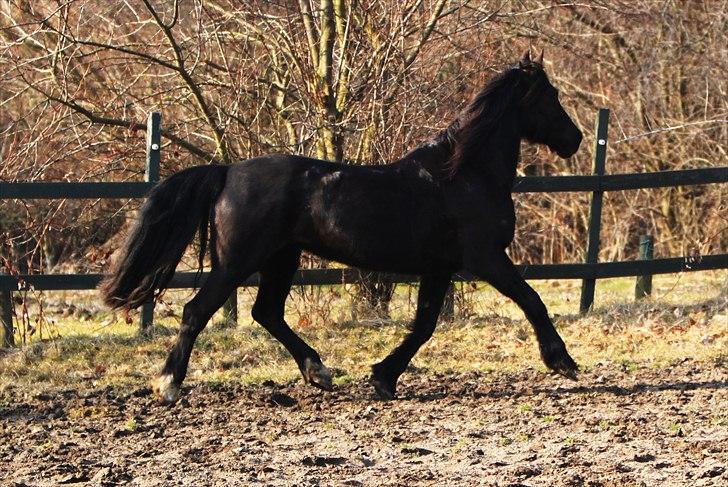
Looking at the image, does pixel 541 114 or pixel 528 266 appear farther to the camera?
pixel 528 266

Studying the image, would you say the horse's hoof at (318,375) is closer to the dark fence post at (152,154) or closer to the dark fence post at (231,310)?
the dark fence post at (152,154)

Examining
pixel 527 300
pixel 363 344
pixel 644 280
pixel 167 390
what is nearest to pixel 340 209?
pixel 527 300

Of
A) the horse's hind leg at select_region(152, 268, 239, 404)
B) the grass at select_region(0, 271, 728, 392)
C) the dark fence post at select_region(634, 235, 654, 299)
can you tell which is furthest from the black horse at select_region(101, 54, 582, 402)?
the dark fence post at select_region(634, 235, 654, 299)

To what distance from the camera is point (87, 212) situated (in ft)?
35.4

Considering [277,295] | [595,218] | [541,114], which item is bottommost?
[277,295]

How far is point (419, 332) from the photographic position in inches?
300

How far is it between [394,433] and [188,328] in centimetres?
153

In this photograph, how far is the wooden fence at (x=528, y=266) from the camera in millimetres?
9164

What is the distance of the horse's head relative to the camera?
7.86 metres

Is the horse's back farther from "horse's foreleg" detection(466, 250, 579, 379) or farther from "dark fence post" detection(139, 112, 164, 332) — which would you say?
"dark fence post" detection(139, 112, 164, 332)

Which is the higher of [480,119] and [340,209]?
[480,119]

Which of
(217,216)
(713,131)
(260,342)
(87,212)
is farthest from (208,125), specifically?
(713,131)

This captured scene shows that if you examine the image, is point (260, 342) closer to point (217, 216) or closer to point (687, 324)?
point (217, 216)

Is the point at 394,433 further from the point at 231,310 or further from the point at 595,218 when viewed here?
the point at 595,218
